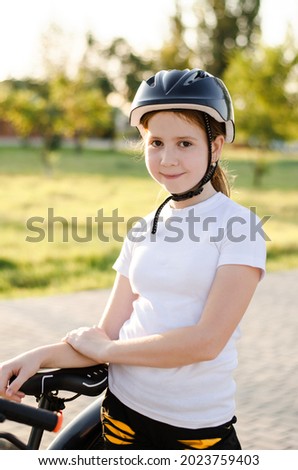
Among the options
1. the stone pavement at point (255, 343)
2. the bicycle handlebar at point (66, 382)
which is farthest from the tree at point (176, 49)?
the bicycle handlebar at point (66, 382)

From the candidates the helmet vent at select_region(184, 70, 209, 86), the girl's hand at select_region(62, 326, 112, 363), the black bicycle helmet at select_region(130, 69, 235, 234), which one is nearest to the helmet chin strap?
the black bicycle helmet at select_region(130, 69, 235, 234)

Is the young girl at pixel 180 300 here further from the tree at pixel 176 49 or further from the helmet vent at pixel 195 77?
the tree at pixel 176 49

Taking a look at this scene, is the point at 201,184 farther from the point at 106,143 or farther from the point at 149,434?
the point at 106,143

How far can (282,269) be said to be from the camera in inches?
439

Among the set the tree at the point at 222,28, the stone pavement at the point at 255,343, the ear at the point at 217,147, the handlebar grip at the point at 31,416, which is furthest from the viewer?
the tree at the point at 222,28

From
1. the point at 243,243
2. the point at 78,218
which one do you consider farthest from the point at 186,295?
the point at 78,218

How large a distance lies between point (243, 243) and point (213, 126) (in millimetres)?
383

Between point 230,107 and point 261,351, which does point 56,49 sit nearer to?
point 261,351

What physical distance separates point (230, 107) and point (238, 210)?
1.13 ft

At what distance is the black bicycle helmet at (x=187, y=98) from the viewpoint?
207 cm

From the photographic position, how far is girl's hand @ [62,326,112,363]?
2082 mm

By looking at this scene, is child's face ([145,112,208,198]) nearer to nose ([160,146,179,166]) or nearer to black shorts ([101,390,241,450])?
nose ([160,146,179,166])

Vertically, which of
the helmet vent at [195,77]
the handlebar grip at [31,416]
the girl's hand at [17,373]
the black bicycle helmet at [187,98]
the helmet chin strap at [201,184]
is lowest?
the girl's hand at [17,373]

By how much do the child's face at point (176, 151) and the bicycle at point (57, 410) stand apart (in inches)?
22.5
